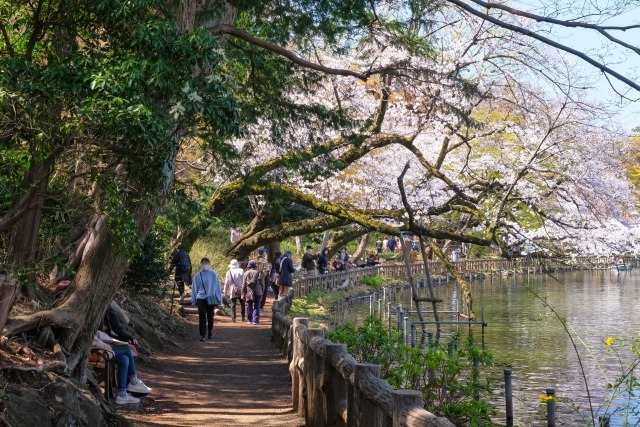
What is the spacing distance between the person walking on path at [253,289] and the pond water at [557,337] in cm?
542

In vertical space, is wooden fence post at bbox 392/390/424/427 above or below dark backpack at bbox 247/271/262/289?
below

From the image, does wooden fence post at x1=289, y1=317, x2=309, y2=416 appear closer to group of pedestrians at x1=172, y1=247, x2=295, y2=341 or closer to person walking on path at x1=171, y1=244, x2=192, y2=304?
group of pedestrians at x1=172, y1=247, x2=295, y2=341

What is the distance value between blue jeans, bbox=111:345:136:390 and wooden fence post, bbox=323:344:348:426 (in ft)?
8.85

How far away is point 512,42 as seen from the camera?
55.2ft

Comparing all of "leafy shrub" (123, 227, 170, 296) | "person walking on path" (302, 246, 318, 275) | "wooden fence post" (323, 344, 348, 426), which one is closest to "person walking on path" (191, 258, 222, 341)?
"leafy shrub" (123, 227, 170, 296)

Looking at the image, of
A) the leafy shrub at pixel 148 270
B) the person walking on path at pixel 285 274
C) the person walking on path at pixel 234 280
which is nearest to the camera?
the leafy shrub at pixel 148 270

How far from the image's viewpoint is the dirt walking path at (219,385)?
10.2m

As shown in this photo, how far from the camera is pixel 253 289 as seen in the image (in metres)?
20.2

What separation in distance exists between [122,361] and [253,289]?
1010cm

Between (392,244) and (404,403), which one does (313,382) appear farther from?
(392,244)

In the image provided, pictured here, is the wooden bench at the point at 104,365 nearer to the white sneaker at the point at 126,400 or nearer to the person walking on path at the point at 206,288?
the white sneaker at the point at 126,400

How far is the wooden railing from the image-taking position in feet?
90.7

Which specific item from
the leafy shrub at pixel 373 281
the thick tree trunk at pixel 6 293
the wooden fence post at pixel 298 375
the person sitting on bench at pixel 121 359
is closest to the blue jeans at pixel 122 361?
the person sitting on bench at pixel 121 359

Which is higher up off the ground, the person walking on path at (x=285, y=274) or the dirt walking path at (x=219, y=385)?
the person walking on path at (x=285, y=274)
